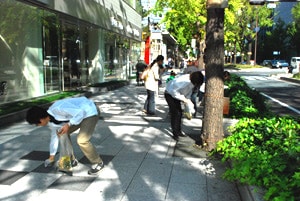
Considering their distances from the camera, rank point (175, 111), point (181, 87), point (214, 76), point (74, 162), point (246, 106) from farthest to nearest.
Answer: point (246, 106)
point (175, 111)
point (181, 87)
point (214, 76)
point (74, 162)

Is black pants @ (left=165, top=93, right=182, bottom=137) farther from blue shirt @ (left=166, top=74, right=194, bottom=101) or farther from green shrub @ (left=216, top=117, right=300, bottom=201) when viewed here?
green shrub @ (left=216, top=117, right=300, bottom=201)

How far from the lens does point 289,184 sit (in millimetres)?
3057

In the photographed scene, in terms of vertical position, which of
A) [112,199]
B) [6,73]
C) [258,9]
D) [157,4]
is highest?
[258,9]

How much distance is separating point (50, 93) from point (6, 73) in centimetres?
273

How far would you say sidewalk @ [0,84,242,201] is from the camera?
401cm

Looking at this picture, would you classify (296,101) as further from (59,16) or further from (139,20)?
(139,20)

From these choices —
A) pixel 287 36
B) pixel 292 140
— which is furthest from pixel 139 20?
pixel 287 36

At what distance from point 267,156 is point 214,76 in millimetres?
2187

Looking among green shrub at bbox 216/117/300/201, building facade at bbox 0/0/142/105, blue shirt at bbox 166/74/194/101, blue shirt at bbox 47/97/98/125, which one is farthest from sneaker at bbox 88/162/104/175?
building facade at bbox 0/0/142/105

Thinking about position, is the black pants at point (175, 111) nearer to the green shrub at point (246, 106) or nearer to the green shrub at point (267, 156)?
the green shrub at point (267, 156)

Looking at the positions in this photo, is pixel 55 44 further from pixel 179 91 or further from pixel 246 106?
pixel 179 91

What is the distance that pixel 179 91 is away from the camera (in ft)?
20.4

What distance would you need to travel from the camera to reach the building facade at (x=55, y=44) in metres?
10.9

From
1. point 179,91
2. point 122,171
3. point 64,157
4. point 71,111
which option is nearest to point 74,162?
point 64,157
